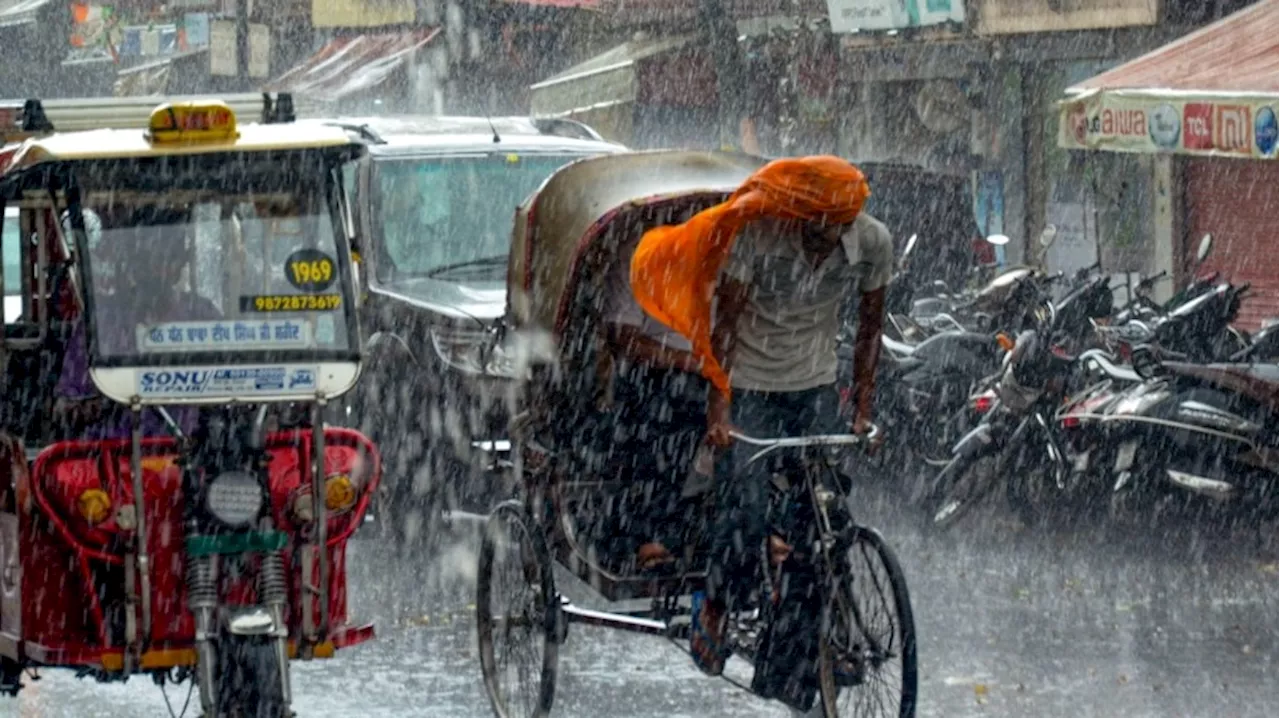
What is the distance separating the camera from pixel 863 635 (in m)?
6.10

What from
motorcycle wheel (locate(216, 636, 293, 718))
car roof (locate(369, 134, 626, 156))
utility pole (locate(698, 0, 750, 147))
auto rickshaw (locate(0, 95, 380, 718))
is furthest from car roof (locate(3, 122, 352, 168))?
utility pole (locate(698, 0, 750, 147))

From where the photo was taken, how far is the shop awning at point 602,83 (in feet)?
87.4

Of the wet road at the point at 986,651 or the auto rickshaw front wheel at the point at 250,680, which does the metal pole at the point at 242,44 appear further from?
the auto rickshaw front wheel at the point at 250,680

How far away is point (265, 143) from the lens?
603 cm

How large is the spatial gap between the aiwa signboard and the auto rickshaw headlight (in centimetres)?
1647

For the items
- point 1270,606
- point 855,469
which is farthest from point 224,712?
point 855,469

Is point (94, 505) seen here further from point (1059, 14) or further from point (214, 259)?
point (1059, 14)

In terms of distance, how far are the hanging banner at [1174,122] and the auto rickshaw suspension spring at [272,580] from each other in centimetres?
828

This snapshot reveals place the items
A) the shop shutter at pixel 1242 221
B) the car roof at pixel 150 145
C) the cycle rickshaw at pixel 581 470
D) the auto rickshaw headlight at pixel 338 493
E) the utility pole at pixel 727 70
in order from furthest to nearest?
the utility pole at pixel 727 70 < the shop shutter at pixel 1242 221 < the cycle rickshaw at pixel 581 470 < the auto rickshaw headlight at pixel 338 493 < the car roof at pixel 150 145

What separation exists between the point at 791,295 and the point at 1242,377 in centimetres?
437

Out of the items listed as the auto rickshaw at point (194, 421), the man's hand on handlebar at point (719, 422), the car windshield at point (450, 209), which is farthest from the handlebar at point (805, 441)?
the car windshield at point (450, 209)

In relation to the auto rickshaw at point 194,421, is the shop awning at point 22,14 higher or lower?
higher

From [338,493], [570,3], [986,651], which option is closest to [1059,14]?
[570,3]

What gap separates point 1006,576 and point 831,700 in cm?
377
